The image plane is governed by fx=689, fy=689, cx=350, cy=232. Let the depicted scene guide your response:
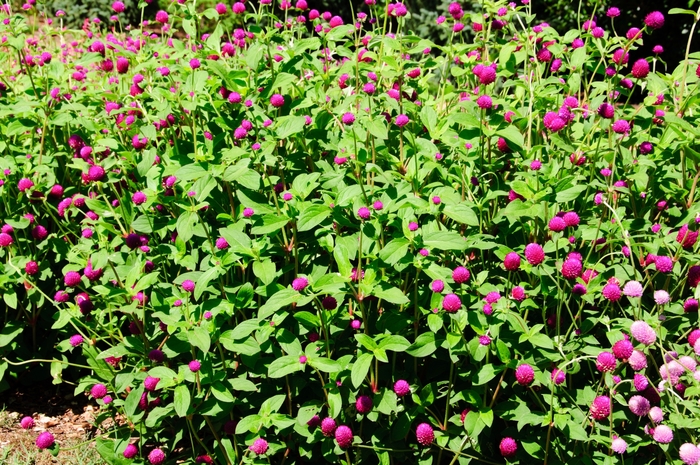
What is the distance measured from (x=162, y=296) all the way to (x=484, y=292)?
1169 mm

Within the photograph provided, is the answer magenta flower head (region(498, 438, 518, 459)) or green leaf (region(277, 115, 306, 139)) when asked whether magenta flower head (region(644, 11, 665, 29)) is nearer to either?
green leaf (region(277, 115, 306, 139))

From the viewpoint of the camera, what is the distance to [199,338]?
7.29 feet

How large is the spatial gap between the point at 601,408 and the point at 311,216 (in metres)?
1.09

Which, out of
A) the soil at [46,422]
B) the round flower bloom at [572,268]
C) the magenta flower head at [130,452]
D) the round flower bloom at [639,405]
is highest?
the round flower bloom at [572,268]

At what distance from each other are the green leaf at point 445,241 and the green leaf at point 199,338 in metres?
0.77

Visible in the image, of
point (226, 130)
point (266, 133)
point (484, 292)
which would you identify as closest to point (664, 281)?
point (484, 292)

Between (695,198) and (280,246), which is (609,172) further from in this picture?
(280,246)

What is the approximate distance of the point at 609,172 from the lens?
7.99ft

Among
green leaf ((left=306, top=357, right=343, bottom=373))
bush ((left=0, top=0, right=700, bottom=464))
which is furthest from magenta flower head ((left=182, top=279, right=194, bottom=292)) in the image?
green leaf ((left=306, top=357, right=343, bottom=373))

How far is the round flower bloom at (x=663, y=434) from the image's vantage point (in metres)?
1.97

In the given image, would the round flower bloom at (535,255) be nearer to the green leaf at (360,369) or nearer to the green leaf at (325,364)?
the green leaf at (360,369)

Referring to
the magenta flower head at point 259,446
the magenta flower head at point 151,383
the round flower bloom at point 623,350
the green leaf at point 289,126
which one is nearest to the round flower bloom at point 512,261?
the round flower bloom at point 623,350

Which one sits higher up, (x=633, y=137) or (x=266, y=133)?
(x=266, y=133)

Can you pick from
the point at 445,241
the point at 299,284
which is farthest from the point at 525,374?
the point at 299,284
